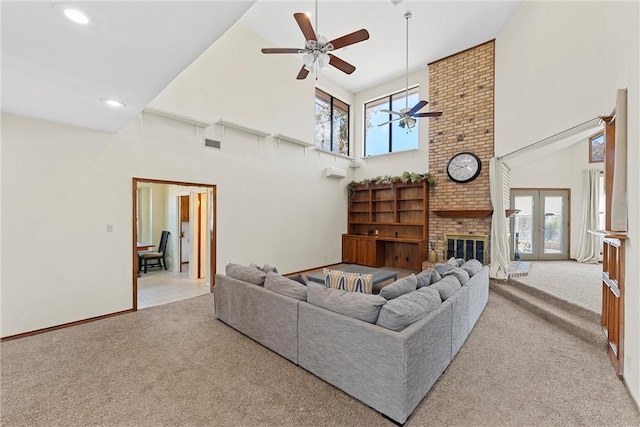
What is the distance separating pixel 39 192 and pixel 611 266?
6.58 m

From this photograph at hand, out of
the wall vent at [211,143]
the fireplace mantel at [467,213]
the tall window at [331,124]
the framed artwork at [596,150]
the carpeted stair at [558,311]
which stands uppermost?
the tall window at [331,124]

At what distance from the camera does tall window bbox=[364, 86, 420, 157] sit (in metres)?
7.27

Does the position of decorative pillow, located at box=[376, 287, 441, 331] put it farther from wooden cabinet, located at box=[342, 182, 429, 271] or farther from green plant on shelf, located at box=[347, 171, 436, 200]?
green plant on shelf, located at box=[347, 171, 436, 200]

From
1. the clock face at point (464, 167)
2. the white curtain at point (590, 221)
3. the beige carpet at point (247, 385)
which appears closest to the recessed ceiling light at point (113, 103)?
the beige carpet at point (247, 385)

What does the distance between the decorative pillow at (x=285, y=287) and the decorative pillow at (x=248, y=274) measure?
111 millimetres

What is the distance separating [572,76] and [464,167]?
2.80 m

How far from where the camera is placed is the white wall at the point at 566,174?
6820 millimetres

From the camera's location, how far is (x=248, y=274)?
3.36m

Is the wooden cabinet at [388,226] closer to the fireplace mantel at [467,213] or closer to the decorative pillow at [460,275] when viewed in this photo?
the fireplace mantel at [467,213]

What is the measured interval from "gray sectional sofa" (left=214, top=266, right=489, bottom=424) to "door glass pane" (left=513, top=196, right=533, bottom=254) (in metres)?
5.16

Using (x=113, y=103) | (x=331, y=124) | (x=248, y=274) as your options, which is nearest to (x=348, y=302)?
(x=248, y=274)

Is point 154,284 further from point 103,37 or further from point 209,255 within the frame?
point 103,37

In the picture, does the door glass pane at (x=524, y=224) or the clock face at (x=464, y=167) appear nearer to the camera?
the clock face at (x=464, y=167)

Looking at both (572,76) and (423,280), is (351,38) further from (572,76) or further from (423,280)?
(572,76)
